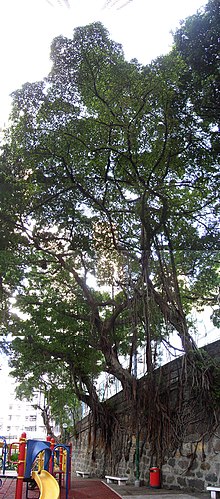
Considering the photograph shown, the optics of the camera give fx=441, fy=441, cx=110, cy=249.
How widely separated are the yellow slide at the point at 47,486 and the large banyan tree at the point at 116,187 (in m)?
3.52

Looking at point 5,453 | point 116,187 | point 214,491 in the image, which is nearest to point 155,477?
point 214,491

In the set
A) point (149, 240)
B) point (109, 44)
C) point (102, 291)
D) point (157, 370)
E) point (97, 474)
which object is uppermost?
point (109, 44)

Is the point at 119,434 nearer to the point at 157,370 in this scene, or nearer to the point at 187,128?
the point at 157,370

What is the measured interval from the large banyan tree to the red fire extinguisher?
121 centimetres

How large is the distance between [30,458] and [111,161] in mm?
4658

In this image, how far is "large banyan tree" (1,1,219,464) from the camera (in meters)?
6.45

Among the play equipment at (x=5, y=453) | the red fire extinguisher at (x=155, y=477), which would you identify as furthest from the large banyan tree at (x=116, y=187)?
the play equipment at (x=5, y=453)

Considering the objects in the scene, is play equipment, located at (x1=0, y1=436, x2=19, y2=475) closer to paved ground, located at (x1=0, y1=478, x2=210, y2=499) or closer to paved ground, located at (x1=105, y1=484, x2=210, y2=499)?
paved ground, located at (x1=0, y1=478, x2=210, y2=499)

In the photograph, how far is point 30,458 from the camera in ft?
18.3

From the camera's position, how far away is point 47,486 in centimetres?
430

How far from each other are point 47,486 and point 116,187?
5209 mm

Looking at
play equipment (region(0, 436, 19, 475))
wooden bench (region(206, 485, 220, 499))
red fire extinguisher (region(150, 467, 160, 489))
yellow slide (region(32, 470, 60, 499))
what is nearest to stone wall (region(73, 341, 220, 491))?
red fire extinguisher (region(150, 467, 160, 489))

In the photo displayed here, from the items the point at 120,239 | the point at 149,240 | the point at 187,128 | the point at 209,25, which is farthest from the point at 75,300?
the point at 209,25

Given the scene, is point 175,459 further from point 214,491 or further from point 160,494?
point 214,491
